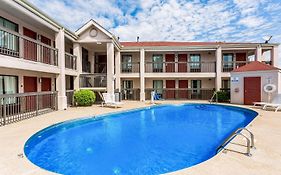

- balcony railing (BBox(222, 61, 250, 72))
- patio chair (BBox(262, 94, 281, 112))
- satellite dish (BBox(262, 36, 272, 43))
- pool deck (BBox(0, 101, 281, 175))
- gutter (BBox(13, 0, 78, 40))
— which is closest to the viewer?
pool deck (BBox(0, 101, 281, 175))

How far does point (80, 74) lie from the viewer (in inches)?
637

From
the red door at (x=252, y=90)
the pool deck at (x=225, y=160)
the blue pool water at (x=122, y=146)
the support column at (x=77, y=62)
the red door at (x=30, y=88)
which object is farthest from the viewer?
the support column at (x=77, y=62)

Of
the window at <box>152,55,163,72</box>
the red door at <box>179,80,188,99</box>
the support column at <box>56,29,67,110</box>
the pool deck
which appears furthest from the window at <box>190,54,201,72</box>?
the pool deck

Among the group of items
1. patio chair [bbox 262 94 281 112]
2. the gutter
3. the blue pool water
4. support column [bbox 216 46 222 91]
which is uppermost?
the gutter

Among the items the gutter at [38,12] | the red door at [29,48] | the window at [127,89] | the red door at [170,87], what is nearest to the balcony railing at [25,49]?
the red door at [29,48]

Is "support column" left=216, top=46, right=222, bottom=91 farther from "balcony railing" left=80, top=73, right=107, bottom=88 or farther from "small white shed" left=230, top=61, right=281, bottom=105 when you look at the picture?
"balcony railing" left=80, top=73, right=107, bottom=88

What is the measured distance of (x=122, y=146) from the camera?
6.54m

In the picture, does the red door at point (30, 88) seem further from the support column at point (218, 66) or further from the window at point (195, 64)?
the support column at point (218, 66)

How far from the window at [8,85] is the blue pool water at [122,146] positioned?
208 inches

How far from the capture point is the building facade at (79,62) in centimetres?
1027

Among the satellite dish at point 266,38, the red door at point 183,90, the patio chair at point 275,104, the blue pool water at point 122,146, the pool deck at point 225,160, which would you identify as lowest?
the blue pool water at point 122,146

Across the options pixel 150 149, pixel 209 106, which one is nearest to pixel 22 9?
pixel 150 149

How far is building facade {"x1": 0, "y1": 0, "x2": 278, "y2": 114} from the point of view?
404 inches

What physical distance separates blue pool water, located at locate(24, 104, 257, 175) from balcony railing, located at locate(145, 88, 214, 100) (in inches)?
452
